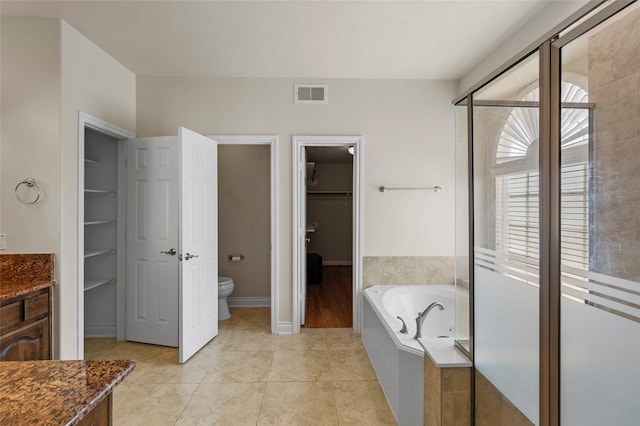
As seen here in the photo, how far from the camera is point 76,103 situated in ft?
8.02

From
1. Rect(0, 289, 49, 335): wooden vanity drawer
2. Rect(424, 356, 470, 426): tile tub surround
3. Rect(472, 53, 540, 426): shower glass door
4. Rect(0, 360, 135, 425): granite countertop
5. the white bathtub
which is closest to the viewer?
Rect(0, 360, 135, 425): granite countertop

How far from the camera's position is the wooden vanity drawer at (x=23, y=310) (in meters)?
1.88

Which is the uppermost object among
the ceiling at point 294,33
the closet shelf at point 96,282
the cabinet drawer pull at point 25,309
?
the ceiling at point 294,33

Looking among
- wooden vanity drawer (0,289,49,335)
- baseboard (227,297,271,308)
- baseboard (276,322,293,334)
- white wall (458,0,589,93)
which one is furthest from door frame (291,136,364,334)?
wooden vanity drawer (0,289,49,335)

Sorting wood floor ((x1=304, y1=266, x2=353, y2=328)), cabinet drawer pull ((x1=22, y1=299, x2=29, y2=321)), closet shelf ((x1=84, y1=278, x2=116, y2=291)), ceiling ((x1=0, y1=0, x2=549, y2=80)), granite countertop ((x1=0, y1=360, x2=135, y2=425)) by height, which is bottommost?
wood floor ((x1=304, y1=266, x2=353, y2=328))

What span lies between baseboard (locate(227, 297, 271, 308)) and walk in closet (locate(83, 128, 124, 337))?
137 cm

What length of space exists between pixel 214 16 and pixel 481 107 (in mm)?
1908

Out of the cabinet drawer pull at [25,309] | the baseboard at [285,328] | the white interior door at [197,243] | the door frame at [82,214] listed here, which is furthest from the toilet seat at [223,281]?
the cabinet drawer pull at [25,309]

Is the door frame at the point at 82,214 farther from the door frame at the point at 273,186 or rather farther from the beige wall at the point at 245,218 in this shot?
the beige wall at the point at 245,218

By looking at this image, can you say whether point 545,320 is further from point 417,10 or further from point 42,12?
point 42,12

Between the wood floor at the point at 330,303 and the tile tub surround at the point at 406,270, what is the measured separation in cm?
66

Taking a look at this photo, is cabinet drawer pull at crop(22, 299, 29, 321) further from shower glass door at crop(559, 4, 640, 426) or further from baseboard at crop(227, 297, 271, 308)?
shower glass door at crop(559, 4, 640, 426)

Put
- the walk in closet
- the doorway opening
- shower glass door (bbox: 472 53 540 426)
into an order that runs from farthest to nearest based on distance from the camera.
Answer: the doorway opening → the walk in closet → shower glass door (bbox: 472 53 540 426)

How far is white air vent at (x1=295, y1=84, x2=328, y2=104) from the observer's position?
3344mm
